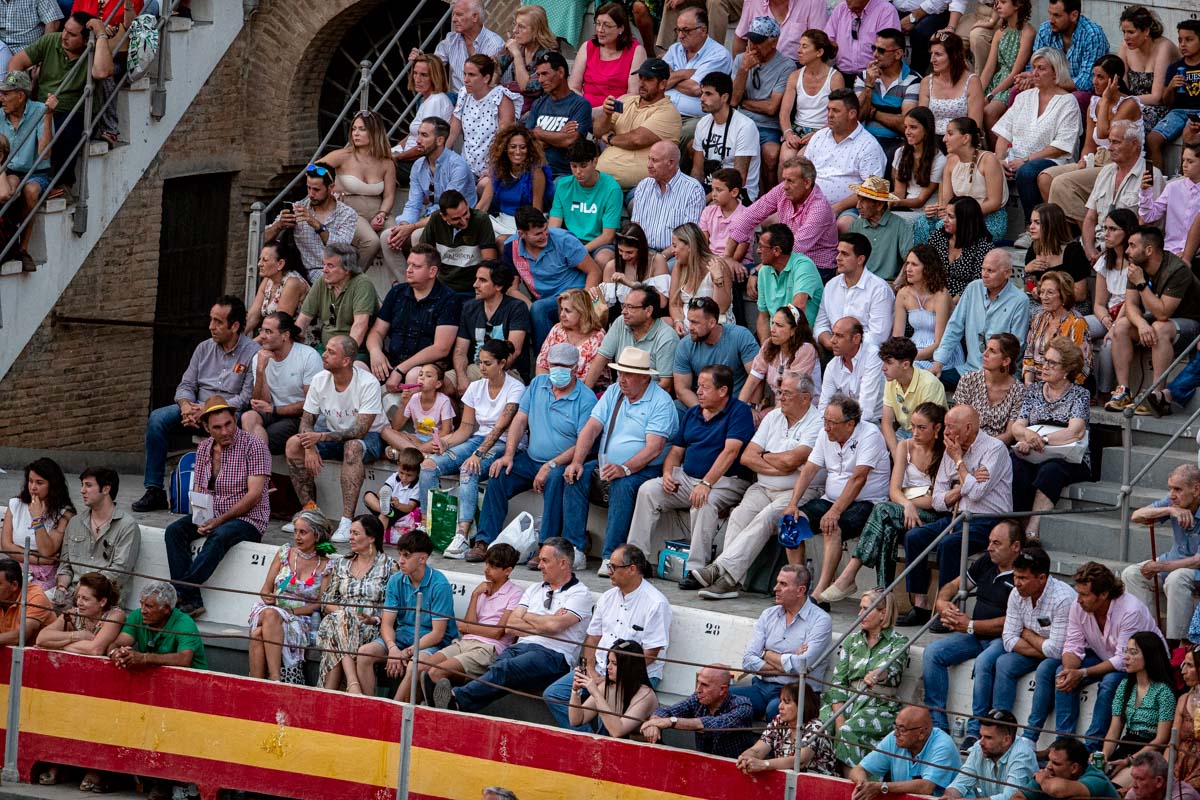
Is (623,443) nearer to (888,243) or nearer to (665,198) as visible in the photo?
(888,243)

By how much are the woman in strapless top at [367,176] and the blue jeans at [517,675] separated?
17.0ft

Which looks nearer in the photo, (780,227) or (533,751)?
(533,751)

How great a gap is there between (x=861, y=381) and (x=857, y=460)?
0.89 metres

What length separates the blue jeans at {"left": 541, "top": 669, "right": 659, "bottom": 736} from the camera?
1282cm

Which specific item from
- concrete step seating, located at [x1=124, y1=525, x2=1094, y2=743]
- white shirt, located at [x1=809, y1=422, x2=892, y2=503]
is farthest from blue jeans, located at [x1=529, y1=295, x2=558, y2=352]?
white shirt, located at [x1=809, y1=422, x2=892, y2=503]

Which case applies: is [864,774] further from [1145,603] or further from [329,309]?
[329,309]

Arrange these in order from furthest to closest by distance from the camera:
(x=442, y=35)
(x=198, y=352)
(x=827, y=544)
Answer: (x=442, y=35) → (x=198, y=352) → (x=827, y=544)

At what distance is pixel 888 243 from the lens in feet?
50.7

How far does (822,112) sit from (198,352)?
5.15m

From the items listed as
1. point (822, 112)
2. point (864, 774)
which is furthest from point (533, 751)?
point (822, 112)

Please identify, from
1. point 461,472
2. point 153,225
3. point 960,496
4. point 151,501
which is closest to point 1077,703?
point 960,496

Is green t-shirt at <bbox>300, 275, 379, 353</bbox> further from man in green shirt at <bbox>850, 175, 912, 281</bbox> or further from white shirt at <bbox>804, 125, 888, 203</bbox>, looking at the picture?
man in green shirt at <bbox>850, 175, 912, 281</bbox>

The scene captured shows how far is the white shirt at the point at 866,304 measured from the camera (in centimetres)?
1474

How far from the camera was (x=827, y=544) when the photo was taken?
1360 cm
